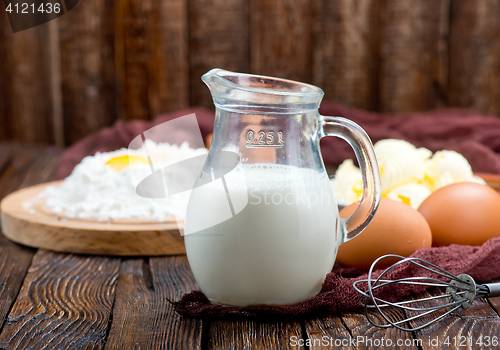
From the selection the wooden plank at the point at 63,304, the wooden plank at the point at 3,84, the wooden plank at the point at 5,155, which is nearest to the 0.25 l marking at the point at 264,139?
the wooden plank at the point at 63,304

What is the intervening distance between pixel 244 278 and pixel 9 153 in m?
1.59

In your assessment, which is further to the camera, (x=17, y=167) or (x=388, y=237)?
(x=17, y=167)

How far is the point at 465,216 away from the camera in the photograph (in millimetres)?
854

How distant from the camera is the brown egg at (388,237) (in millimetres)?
774

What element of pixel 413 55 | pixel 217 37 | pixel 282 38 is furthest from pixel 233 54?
pixel 413 55

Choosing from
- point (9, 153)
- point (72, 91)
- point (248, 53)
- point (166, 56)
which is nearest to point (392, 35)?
point (248, 53)

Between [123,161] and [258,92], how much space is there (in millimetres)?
599

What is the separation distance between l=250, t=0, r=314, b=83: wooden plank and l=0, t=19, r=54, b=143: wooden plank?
776mm

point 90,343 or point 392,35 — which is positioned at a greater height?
point 392,35

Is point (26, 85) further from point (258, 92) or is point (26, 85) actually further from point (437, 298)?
point (437, 298)

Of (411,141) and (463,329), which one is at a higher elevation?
(463,329)

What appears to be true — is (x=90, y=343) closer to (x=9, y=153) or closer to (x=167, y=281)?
(x=167, y=281)

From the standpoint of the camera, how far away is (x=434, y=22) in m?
2.02

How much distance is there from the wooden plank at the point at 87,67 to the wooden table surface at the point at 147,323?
1271 millimetres
